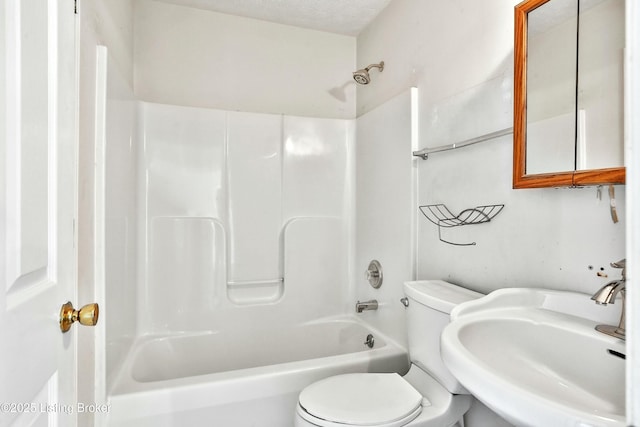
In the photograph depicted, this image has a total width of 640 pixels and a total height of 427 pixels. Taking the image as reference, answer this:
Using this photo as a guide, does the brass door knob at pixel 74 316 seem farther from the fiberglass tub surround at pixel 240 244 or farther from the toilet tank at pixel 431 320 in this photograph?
the fiberglass tub surround at pixel 240 244

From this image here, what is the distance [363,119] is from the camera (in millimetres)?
2311

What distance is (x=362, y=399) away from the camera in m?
1.21

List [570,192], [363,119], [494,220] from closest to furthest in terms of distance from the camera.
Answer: [570,192], [494,220], [363,119]

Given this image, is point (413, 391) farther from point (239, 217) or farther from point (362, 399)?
point (239, 217)

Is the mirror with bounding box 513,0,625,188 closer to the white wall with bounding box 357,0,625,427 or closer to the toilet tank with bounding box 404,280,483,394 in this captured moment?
the white wall with bounding box 357,0,625,427

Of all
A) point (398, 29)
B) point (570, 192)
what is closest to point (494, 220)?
point (570, 192)

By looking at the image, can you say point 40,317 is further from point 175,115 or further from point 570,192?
point 175,115

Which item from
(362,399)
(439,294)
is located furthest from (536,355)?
(362,399)

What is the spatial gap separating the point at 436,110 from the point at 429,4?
554 mm

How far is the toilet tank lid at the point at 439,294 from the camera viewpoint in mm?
1220

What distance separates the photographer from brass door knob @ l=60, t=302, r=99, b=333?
2.35 ft

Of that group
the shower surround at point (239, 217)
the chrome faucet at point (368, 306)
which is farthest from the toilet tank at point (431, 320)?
the shower surround at point (239, 217)

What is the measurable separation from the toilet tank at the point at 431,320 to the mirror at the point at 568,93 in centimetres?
48

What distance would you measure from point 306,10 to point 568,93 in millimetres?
1722
